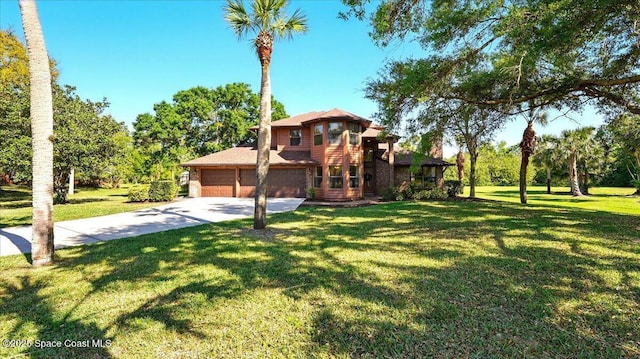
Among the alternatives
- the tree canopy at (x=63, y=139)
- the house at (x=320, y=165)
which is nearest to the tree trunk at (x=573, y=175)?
the house at (x=320, y=165)

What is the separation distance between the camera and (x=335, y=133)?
740 inches

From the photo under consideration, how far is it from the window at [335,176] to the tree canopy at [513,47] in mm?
9252

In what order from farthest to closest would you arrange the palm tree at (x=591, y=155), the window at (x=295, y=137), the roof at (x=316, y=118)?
the palm tree at (x=591, y=155) < the window at (x=295, y=137) < the roof at (x=316, y=118)

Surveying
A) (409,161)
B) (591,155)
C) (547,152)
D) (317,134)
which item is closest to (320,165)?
(317,134)

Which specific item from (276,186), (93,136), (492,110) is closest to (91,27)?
(93,136)

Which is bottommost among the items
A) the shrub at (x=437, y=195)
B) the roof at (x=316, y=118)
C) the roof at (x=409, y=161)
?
the shrub at (x=437, y=195)

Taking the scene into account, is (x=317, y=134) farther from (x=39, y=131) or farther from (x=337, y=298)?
(x=337, y=298)

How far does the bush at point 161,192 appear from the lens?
752 inches

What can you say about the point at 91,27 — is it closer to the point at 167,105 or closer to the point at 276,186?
the point at 276,186

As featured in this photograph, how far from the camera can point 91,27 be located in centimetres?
1242

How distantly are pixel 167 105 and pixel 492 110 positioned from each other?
1088 inches

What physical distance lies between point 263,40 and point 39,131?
6.06 m

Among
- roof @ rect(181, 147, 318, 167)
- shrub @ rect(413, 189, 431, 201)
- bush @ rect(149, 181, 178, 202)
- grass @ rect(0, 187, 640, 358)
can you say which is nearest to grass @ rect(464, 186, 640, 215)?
shrub @ rect(413, 189, 431, 201)

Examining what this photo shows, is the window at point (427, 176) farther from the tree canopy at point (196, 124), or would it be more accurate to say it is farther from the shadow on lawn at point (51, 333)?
the shadow on lawn at point (51, 333)
